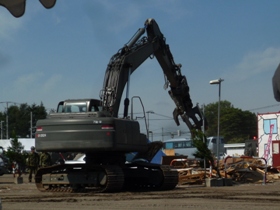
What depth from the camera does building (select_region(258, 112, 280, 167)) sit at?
41031mm

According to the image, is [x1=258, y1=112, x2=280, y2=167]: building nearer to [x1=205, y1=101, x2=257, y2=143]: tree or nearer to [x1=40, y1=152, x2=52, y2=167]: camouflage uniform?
[x1=40, y1=152, x2=52, y2=167]: camouflage uniform

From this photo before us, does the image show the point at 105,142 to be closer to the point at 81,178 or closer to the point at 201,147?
the point at 81,178

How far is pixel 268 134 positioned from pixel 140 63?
65.4 ft

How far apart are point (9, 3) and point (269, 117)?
120ft

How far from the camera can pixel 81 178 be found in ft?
66.2

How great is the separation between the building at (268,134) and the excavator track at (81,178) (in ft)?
71.1

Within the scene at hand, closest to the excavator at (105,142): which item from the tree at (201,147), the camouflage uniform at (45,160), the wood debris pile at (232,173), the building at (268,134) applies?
the tree at (201,147)

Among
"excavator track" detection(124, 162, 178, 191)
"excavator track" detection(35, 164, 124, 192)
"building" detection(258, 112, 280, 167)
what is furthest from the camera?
"building" detection(258, 112, 280, 167)

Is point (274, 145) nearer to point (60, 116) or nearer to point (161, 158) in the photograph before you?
point (161, 158)

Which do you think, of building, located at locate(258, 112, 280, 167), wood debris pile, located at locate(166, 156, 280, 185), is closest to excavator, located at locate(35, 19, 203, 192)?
wood debris pile, located at locate(166, 156, 280, 185)

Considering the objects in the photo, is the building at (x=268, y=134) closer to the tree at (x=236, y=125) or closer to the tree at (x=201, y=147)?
the tree at (x=201, y=147)

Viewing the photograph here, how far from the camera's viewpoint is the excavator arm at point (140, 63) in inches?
851

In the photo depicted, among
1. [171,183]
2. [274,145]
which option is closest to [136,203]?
[171,183]

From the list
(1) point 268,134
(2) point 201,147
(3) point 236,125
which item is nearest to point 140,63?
(2) point 201,147
